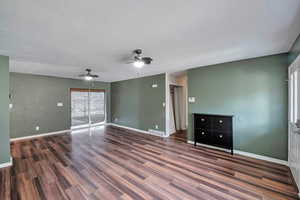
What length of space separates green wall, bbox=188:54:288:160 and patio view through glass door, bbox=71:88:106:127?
5.56 meters

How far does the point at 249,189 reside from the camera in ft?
6.58

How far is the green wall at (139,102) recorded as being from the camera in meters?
5.14

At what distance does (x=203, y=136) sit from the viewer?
377 cm

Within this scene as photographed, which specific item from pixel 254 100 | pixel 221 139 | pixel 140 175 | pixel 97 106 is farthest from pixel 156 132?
pixel 97 106

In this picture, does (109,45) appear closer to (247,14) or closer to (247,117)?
(247,14)

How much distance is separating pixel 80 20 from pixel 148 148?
3370 mm

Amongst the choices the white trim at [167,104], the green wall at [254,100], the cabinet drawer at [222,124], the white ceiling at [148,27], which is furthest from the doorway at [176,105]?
the white ceiling at [148,27]

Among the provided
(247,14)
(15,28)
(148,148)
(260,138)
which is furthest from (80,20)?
(260,138)

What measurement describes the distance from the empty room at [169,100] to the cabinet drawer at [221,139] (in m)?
0.03

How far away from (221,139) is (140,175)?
238 cm

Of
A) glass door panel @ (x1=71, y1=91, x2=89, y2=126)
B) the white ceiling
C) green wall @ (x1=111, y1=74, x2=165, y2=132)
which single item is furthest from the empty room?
glass door panel @ (x1=71, y1=91, x2=89, y2=126)

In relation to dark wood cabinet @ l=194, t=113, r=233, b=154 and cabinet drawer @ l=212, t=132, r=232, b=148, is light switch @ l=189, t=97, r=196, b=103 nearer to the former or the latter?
dark wood cabinet @ l=194, t=113, r=233, b=154

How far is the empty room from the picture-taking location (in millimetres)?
1576

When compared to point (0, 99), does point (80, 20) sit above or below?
above
